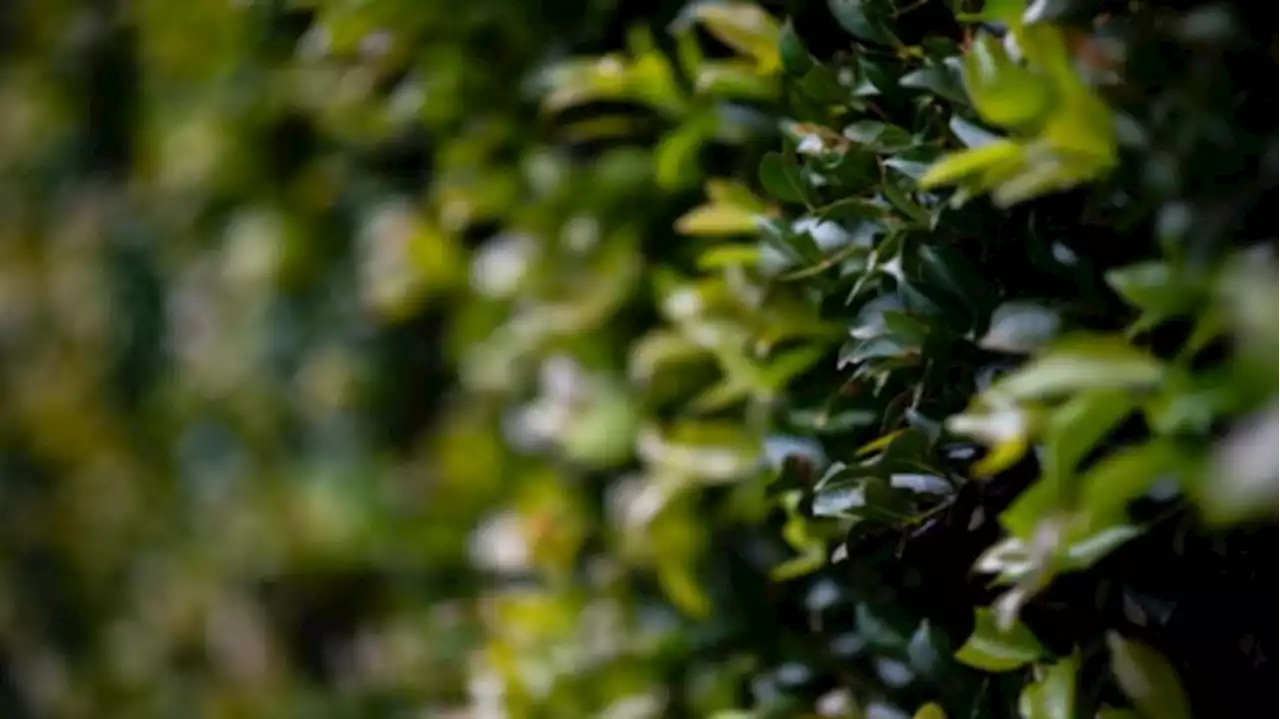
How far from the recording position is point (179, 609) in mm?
1971

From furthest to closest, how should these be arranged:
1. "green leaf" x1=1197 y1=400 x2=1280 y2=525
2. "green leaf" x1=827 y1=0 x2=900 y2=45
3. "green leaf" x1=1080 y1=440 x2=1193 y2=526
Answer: "green leaf" x1=827 y1=0 x2=900 y2=45 < "green leaf" x1=1080 y1=440 x2=1193 y2=526 < "green leaf" x1=1197 y1=400 x2=1280 y2=525

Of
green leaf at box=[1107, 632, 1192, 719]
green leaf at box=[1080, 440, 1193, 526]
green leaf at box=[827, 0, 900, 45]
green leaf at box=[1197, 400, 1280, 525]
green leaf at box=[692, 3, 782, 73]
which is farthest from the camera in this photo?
green leaf at box=[692, 3, 782, 73]

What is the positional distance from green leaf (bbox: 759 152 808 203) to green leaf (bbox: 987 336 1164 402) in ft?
0.80

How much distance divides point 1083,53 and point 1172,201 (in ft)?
0.30

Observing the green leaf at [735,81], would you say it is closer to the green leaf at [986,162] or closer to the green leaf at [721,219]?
the green leaf at [721,219]

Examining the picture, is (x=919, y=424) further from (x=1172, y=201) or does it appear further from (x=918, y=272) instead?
(x=1172, y=201)

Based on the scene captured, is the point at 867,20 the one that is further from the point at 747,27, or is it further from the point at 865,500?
the point at 865,500

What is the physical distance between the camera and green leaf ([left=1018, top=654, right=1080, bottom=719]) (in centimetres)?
75

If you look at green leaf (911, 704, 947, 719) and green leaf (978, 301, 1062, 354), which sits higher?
green leaf (978, 301, 1062, 354)

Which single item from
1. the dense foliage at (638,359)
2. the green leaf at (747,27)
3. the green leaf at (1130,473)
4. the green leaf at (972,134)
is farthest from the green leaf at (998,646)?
the green leaf at (747,27)

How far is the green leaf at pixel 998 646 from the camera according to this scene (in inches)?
30.7

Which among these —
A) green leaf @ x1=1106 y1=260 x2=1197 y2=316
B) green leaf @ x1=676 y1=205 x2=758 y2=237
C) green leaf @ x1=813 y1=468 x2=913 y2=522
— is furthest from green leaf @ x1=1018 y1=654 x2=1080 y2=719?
green leaf @ x1=676 y1=205 x2=758 y2=237

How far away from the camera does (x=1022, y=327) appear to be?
2.35 ft

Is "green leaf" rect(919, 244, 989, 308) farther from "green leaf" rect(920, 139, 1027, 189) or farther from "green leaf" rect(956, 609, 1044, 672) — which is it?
"green leaf" rect(956, 609, 1044, 672)
